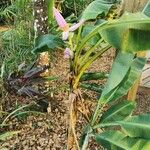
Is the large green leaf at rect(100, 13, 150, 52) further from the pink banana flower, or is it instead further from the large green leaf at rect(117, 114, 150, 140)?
Answer: the large green leaf at rect(117, 114, 150, 140)

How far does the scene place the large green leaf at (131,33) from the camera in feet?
7.16

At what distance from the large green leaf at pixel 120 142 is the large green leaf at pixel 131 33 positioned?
1.91 feet

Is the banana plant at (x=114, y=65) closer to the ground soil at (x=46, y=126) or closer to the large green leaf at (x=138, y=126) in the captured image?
the large green leaf at (x=138, y=126)

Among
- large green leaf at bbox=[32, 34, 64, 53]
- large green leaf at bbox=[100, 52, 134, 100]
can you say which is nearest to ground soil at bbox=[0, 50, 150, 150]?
large green leaf at bbox=[32, 34, 64, 53]

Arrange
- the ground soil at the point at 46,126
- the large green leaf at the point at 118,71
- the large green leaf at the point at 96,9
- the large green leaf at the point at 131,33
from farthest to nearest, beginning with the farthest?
1. the ground soil at the point at 46,126
2. the large green leaf at the point at 96,9
3. the large green leaf at the point at 118,71
4. the large green leaf at the point at 131,33

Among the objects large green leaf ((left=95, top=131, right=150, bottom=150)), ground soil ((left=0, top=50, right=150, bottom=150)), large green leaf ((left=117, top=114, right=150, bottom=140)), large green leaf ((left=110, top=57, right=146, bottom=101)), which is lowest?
ground soil ((left=0, top=50, right=150, bottom=150))

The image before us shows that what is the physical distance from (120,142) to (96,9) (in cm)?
91

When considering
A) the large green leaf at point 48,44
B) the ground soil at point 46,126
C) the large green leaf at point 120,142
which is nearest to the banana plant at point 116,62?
the large green leaf at point 120,142

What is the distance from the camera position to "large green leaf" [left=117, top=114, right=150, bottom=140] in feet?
7.72

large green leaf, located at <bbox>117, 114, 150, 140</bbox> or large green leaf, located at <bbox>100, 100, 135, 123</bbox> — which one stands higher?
large green leaf, located at <bbox>117, 114, 150, 140</bbox>

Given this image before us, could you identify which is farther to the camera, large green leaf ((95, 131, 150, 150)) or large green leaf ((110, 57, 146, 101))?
large green leaf ((110, 57, 146, 101))

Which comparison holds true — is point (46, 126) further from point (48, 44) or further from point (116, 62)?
point (116, 62)

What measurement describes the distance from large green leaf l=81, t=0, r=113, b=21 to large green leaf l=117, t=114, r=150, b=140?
2.34 ft

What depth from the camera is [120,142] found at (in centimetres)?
245
